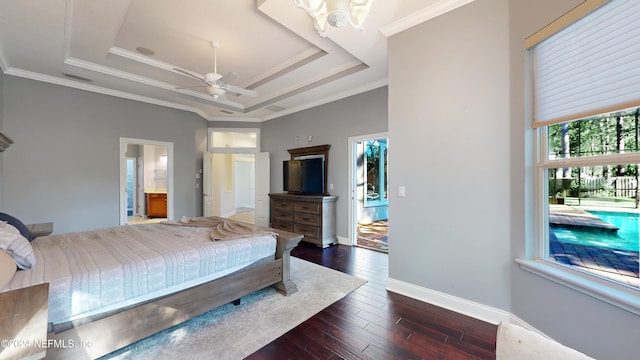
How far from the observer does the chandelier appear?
5.89ft

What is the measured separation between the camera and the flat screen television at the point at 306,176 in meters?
5.09

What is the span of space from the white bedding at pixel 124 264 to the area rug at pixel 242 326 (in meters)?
0.39

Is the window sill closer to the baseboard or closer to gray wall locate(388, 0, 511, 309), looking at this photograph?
gray wall locate(388, 0, 511, 309)

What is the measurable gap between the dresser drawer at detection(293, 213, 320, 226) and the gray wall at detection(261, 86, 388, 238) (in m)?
0.49

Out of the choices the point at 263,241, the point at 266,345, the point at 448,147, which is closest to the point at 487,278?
the point at 448,147

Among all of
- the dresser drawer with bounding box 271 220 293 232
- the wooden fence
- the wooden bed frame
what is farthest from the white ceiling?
the dresser drawer with bounding box 271 220 293 232

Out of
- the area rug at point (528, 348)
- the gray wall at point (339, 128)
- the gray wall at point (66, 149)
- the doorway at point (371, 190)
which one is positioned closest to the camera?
the area rug at point (528, 348)

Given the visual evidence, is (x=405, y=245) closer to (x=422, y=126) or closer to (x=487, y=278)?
(x=487, y=278)

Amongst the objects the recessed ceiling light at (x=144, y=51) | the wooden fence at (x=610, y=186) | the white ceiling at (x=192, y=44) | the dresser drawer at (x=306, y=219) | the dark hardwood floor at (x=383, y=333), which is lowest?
the dark hardwood floor at (x=383, y=333)

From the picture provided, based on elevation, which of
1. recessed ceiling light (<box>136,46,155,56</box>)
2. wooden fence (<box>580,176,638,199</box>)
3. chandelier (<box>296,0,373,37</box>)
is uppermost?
recessed ceiling light (<box>136,46,155,56</box>)

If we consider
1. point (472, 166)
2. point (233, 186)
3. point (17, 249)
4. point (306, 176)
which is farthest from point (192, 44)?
point (233, 186)

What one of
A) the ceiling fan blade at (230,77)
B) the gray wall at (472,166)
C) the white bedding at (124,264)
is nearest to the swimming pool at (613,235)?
the gray wall at (472,166)

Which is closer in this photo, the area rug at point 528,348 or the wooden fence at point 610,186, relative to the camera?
the area rug at point 528,348

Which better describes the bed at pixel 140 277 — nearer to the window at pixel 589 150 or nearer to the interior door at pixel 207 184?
the window at pixel 589 150
